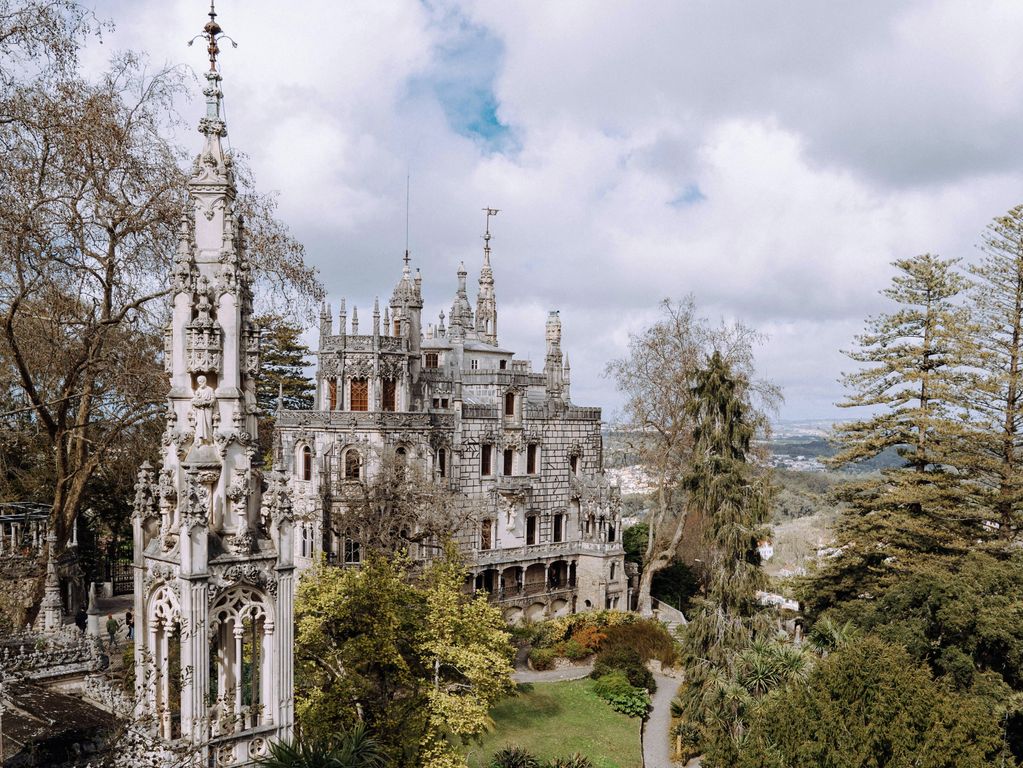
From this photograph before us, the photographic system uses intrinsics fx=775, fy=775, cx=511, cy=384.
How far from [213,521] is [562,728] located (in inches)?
795

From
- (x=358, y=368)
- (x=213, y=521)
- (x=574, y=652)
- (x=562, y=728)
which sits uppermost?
Answer: (x=358, y=368)

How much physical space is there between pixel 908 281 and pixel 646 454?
15352 millimetres

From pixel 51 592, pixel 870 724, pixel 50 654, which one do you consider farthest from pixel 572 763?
pixel 50 654

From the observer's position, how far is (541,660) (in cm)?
3212

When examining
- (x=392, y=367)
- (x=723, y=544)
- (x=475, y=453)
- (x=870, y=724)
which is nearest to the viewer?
(x=870, y=724)

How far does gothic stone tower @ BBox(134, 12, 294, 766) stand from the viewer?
351 inches

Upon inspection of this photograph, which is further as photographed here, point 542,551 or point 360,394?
point 542,551

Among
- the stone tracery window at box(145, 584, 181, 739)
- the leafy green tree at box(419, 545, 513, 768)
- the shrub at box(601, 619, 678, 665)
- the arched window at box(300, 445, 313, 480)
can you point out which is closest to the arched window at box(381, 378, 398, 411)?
the arched window at box(300, 445, 313, 480)

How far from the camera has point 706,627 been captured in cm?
2242

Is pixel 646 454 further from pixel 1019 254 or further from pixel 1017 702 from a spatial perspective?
pixel 1017 702

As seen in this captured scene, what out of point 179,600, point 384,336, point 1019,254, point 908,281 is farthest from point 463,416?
point 179,600

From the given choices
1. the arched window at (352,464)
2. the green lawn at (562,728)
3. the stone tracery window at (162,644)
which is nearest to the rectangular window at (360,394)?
the arched window at (352,464)

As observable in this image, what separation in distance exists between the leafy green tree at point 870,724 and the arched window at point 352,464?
859 inches

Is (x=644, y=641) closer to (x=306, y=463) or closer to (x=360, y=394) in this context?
(x=360, y=394)
